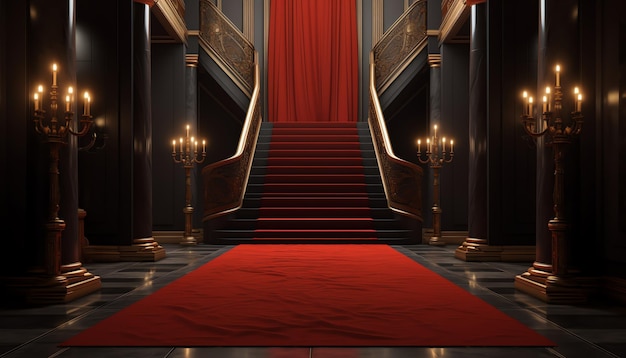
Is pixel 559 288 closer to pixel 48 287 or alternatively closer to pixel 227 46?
pixel 48 287

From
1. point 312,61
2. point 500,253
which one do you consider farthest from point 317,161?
point 500,253

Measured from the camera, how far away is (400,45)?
12633 mm

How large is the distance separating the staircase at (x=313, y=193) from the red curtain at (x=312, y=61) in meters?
1.76

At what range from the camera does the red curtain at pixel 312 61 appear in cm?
1569

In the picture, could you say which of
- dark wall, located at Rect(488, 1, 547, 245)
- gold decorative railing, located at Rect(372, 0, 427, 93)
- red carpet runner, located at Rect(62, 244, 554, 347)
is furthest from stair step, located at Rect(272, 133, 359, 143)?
red carpet runner, located at Rect(62, 244, 554, 347)

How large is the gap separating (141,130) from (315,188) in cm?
437

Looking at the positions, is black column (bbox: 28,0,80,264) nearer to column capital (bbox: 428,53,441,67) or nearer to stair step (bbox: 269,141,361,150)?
column capital (bbox: 428,53,441,67)

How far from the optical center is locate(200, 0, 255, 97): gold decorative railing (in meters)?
11.8

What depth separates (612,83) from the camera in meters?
4.75

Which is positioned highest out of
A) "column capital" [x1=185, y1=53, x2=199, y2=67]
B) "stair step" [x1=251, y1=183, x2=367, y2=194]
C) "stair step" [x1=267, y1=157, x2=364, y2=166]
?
"column capital" [x1=185, y1=53, x2=199, y2=67]

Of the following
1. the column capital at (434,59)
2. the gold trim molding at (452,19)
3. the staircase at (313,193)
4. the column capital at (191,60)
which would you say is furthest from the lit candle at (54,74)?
the column capital at (434,59)

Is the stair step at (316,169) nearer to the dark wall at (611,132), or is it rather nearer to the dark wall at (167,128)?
the dark wall at (167,128)

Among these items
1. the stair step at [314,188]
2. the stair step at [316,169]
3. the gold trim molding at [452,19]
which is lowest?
the stair step at [314,188]

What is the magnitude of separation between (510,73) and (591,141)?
2695 mm
